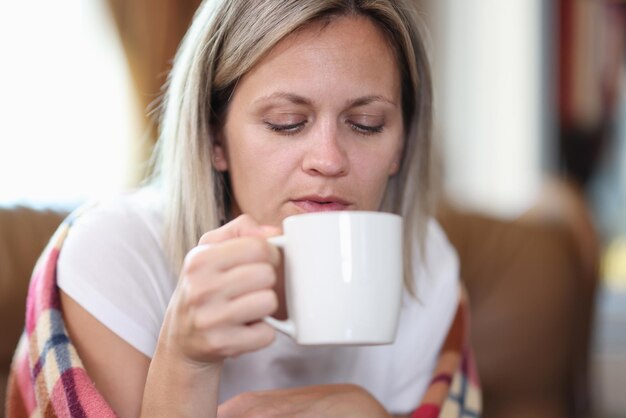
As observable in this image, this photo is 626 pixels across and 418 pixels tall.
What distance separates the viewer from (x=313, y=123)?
0.85m

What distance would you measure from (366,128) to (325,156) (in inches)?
4.2

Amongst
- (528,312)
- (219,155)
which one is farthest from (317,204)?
(528,312)

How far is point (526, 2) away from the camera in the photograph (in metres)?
2.90

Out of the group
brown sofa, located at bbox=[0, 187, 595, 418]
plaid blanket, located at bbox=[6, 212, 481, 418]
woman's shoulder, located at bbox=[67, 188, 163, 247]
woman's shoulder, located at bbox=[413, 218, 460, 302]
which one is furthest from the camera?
brown sofa, located at bbox=[0, 187, 595, 418]

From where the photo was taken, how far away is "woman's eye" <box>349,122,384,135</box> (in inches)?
35.3

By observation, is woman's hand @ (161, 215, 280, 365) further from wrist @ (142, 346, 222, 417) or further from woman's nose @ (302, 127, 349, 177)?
woman's nose @ (302, 127, 349, 177)

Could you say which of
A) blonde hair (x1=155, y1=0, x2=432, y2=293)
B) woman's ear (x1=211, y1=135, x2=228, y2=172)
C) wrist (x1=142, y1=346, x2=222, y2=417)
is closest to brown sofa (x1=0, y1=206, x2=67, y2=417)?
blonde hair (x1=155, y1=0, x2=432, y2=293)

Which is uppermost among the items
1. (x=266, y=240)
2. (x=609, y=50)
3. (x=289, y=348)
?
(x=609, y=50)

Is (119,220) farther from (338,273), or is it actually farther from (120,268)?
(338,273)

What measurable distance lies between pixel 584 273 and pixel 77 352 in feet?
3.42

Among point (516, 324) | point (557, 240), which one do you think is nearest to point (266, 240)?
point (516, 324)

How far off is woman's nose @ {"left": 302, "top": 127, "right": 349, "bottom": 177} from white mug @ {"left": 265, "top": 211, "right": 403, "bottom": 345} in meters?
0.19

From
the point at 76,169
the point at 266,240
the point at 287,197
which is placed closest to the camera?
the point at 266,240

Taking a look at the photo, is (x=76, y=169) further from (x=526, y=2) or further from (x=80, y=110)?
(x=526, y=2)
